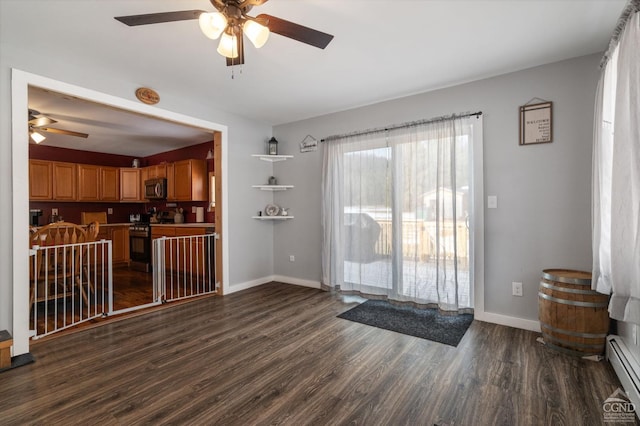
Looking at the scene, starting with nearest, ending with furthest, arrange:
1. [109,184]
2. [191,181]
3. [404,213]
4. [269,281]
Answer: [404,213]
[269,281]
[191,181]
[109,184]

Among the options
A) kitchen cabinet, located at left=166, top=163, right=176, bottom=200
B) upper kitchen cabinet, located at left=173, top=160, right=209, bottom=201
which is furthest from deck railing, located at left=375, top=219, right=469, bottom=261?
kitchen cabinet, located at left=166, top=163, right=176, bottom=200

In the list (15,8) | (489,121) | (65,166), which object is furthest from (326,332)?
(65,166)

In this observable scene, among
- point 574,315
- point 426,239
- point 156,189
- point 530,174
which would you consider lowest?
point 574,315

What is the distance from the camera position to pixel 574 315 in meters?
2.28

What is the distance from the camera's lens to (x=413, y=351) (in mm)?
2484

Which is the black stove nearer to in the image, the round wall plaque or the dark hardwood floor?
the dark hardwood floor

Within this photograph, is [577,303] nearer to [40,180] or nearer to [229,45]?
[229,45]

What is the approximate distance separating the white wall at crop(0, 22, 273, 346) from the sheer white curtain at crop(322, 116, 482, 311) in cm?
115

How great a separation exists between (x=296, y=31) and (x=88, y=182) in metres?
6.60

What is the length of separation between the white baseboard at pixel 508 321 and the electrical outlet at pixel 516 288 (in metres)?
0.25

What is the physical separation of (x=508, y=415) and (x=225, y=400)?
65.9 inches

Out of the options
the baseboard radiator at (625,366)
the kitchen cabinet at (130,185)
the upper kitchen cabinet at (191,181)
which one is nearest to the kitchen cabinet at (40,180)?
the kitchen cabinet at (130,185)

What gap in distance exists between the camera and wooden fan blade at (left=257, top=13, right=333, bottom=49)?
1.74 metres

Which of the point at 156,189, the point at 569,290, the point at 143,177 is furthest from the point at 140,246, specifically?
the point at 569,290
